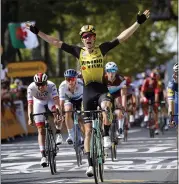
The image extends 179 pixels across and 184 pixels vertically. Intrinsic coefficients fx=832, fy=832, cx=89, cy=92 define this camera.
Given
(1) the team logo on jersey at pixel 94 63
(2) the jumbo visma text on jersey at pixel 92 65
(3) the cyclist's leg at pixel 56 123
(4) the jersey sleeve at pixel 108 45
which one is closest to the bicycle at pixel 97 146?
(2) the jumbo visma text on jersey at pixel 92 65

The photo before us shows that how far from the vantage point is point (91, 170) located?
12.3 meters

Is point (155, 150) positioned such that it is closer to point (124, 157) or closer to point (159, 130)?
point (124, 157)

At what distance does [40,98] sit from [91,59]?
7.36 feet

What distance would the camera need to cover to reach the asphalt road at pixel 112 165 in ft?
44.2

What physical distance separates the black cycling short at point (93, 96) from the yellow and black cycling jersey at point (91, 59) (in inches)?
3.3

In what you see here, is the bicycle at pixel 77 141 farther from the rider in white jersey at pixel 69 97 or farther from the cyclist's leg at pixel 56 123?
the cyclist's leg at pixel 56 123

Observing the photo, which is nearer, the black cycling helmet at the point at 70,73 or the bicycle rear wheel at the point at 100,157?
the bicycle rear wheel at the point at 100,157

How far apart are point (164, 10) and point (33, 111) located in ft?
57.0

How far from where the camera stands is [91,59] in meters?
13.0

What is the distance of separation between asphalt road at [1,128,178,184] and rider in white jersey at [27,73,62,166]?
627 millimetres

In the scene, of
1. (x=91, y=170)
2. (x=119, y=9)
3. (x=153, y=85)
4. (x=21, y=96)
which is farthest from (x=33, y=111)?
(x=119, y=9)

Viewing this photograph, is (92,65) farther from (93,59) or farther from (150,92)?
(150,92)

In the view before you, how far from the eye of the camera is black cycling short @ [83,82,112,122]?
42.4 ft

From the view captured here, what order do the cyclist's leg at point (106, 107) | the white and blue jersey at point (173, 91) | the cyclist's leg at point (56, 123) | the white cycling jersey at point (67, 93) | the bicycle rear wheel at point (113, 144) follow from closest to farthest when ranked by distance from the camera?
the cyclist's leg at point (106, 107) < the cyclist's leg at point (56, 123) < the white and blue jersey at point (173, 91) < the white cycling jersey at point (67, 93) < the bicycle rear wheel at point (113, 144)
